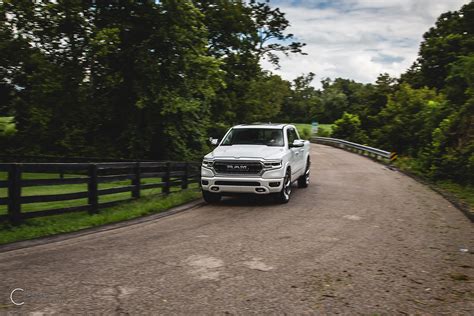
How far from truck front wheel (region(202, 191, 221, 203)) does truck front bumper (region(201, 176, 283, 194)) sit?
0.37m

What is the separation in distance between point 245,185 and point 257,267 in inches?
202

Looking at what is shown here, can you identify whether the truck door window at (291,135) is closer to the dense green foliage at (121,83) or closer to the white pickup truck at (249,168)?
the white pickup truck at (249,168)

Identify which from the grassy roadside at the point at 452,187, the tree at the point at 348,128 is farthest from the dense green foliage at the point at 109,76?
the tree at the point at 348,128

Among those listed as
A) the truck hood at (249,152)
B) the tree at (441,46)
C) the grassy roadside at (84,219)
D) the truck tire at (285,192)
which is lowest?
the grassy roadside at (84,219)

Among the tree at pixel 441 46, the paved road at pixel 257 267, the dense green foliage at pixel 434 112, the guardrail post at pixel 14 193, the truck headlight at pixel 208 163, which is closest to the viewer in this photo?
the paved road at pixel 257 267

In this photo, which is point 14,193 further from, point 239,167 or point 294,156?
point 294,156

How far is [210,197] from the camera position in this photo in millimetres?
11406

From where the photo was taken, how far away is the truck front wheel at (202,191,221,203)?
11312mm

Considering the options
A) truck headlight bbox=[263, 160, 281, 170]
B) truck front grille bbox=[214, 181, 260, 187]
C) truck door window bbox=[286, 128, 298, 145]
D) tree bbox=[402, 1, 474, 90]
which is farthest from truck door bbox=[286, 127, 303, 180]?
tree bbox=[402, 1, 474, 90]

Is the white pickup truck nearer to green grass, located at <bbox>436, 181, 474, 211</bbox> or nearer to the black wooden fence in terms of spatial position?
the black wooden fence

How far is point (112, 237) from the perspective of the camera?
7395 mm

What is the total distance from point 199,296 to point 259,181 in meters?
6.21

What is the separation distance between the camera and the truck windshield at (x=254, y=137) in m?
12.2

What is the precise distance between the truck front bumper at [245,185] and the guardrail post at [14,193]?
469cm
